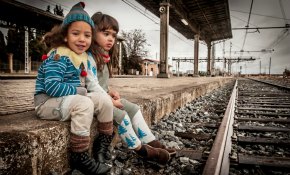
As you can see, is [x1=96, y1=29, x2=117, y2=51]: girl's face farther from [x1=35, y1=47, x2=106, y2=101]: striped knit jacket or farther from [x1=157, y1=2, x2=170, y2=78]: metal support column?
[x1=157, y1=2, x2=170, y2=78]: metal support column

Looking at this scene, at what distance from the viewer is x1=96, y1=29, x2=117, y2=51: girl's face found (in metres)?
1.95

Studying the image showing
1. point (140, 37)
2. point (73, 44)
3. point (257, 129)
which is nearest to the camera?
point (73, 44)

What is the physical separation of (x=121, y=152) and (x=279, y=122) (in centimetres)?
278

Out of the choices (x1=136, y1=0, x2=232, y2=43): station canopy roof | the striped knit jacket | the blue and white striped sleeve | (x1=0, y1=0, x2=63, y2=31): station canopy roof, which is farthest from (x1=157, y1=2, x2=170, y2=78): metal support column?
the blue and white striped sleeve

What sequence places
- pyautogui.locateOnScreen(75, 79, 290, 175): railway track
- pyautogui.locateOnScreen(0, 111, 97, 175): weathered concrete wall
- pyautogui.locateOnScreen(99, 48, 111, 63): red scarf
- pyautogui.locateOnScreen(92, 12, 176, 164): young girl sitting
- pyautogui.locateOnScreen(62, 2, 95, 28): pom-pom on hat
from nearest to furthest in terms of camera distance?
pyautogui.locateOnScreen(0, 111, 97, 175): weathered concrete wall < pyautogui.locateOnScreen(62, 2, 95, 28): pom-pom on hat < pyautogui.locateOnScreen(75, 79, 290, 175): railway track < pyautogui.locateOnScreen(92, 12, 176, 164): young girl sitting < pyautogui.locateOnScreen(99, 48, 111, 63): red scarf

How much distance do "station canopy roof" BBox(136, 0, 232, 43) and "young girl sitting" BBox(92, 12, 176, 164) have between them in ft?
39.8

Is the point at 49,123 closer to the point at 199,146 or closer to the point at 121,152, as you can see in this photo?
the point at 121,152

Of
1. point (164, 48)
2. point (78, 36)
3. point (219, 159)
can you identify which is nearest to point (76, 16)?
point (78, 36)

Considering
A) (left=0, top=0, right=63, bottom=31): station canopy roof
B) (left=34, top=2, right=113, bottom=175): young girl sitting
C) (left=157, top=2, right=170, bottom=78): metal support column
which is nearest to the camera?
(left=34, top=2, right=113, bottom=175): young girl sitting

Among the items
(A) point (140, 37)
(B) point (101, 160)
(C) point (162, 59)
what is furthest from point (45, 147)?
(A) point (140, 37)

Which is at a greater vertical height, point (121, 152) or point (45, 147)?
point (45, 147)

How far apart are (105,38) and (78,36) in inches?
14.8

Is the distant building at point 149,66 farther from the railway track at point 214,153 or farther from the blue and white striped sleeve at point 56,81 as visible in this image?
the blue and white striped sleeve at point 56,81

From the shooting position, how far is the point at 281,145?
94.4 inches
